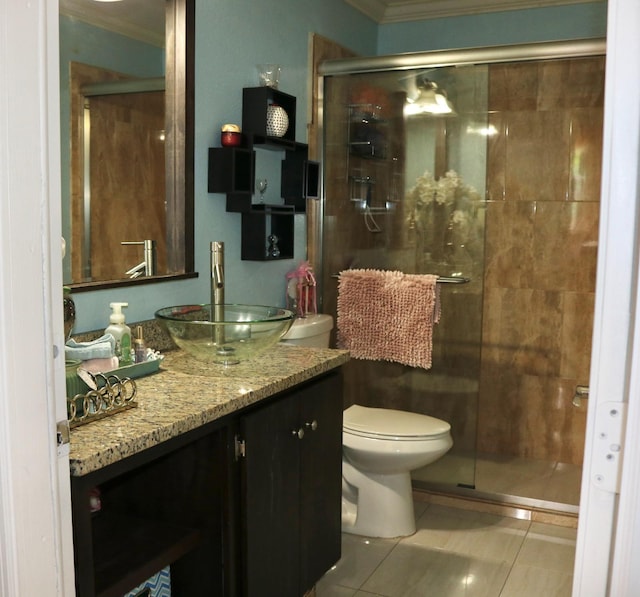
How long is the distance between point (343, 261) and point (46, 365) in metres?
2.38

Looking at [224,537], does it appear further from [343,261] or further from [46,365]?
[343,261]

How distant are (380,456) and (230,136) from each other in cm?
132

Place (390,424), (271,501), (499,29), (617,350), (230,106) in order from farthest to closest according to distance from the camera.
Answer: (499,29) < (390,424) < (230,106) < (271,501) < (617,350)

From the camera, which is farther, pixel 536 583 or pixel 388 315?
pixel 388 315

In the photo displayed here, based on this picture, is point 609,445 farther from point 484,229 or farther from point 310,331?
point 484,229

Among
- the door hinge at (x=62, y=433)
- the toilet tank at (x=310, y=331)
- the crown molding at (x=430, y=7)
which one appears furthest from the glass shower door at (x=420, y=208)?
the door hinge at (x=62, y=433)

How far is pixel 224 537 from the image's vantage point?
1.83m

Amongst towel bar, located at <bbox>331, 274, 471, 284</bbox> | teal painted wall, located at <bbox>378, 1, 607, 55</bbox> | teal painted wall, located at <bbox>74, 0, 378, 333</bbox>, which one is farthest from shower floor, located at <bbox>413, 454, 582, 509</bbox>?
teal painted wall, located at <bbox>378, 1, 607, 55</bbox>

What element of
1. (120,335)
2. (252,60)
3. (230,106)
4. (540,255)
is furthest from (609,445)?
(540,255)

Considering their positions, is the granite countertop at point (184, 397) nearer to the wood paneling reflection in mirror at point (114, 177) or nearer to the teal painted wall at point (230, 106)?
the teal painted wall at point (230, 106)

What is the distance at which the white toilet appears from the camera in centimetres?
287

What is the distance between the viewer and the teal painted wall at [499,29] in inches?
143

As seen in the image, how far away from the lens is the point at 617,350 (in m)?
0.89

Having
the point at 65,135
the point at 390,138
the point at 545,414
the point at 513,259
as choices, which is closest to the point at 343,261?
the point at 390,138
